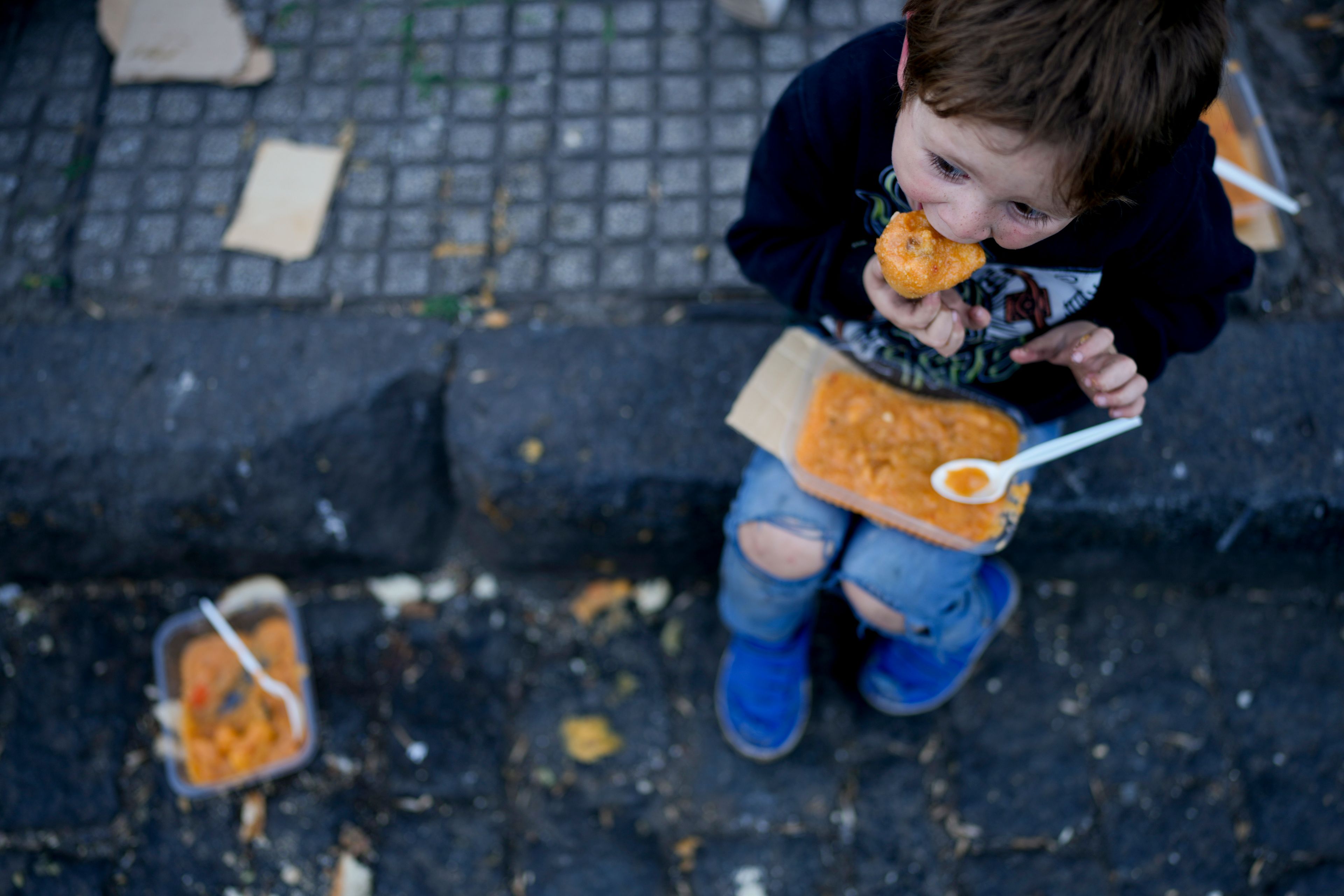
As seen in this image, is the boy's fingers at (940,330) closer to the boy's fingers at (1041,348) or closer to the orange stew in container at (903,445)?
the boy's fingers at (1041,348)

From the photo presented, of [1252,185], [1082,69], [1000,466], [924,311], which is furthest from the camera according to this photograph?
[1252,185]

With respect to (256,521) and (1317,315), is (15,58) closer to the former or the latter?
(256,521)

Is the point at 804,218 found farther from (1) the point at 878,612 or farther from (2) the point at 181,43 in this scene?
(2) the point at 181,43

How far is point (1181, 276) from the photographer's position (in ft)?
5.97

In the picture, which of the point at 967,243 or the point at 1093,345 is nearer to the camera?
the point at 967,243

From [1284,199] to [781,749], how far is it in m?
2.16

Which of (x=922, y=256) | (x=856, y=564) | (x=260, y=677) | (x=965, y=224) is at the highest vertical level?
(x=965, y=224)

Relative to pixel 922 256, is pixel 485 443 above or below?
below

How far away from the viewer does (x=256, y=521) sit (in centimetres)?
265

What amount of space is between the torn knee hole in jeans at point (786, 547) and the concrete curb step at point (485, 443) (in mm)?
341

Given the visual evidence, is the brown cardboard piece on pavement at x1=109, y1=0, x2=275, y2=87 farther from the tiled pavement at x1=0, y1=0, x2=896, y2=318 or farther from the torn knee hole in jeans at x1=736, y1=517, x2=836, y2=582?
the torn knee hole in jeans at x1=736, y1=517, x2=836, y2=582

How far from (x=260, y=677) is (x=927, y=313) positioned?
220 centimetres

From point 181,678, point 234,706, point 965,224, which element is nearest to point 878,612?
point 965,224

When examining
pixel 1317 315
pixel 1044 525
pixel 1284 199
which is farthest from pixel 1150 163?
pixel 1317 315
